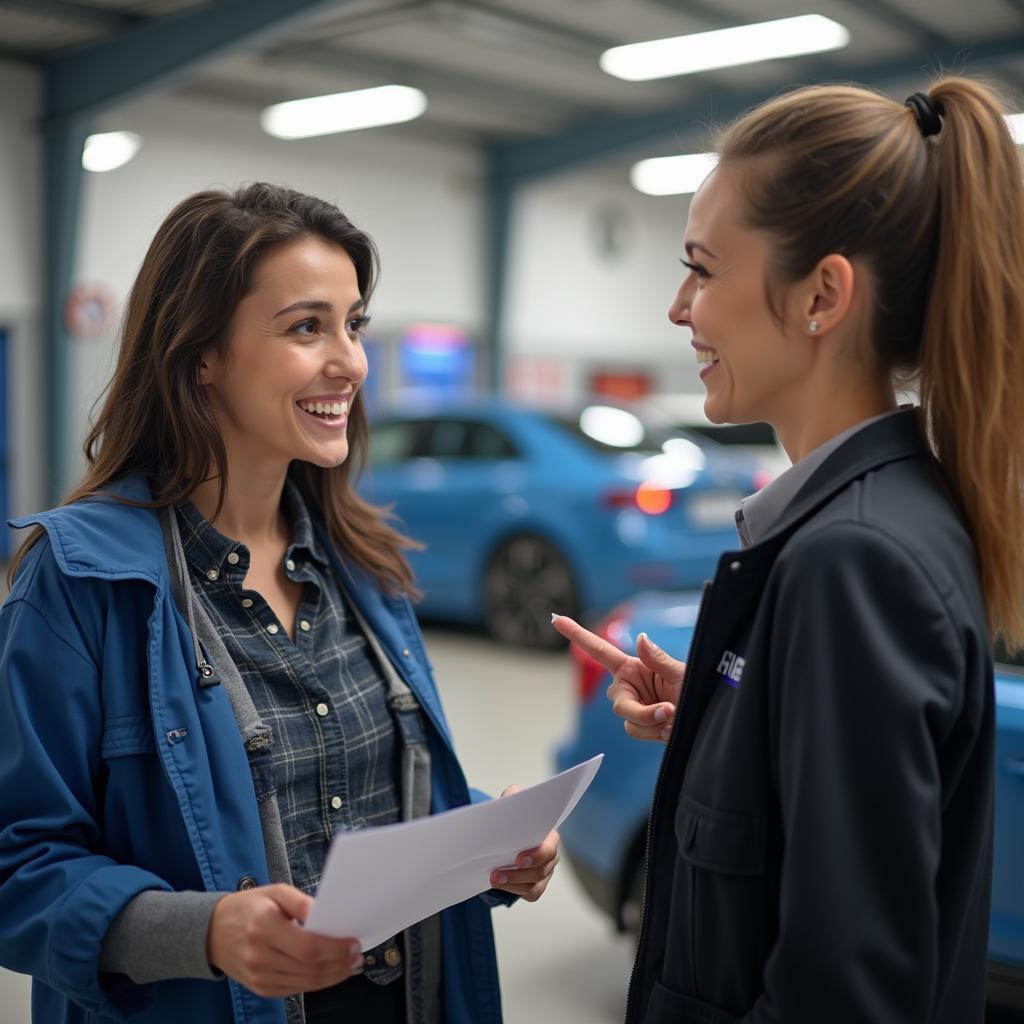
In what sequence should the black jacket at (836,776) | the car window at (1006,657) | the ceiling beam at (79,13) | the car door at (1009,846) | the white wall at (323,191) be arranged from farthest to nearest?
1. the white wall at (323,191)
2. the ceiling beam at (79,13)
3. the car window at (1006,657)
4. the car door at (1009,846)
5. the black jacket at (836,776)

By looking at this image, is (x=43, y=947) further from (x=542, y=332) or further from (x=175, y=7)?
(x=542, y=332)

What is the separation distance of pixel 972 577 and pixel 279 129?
11.8 meters

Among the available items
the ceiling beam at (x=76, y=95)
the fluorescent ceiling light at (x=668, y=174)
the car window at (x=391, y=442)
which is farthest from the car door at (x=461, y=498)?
the fluorescent ceiling light at (x=668, y=174)

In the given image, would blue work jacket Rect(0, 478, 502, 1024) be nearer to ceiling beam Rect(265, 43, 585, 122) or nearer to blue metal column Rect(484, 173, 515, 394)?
ceiling beam Rect(265, 43, 585, 122)

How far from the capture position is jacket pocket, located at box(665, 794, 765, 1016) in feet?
3.82

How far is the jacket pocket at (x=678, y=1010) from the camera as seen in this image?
1.18 metres

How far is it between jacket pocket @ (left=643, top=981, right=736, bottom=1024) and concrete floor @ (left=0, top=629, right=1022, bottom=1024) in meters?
2.00

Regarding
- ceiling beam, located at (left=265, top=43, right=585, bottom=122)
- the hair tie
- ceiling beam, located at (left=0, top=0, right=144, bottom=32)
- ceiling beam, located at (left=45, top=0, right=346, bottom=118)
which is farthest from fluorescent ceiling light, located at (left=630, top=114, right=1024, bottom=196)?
the hair tie

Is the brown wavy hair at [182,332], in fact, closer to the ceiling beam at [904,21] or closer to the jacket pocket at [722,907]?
the jacket pocket at [722,907]

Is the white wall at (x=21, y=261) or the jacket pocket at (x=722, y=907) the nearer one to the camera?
the jacket pocket at (x=722, y=907)

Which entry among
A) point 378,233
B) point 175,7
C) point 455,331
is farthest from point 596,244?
point 175,7

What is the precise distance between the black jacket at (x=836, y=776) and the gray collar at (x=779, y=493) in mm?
15

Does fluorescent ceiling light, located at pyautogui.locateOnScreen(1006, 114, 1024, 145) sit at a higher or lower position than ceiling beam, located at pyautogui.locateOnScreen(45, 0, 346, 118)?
lower

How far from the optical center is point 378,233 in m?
13.4
